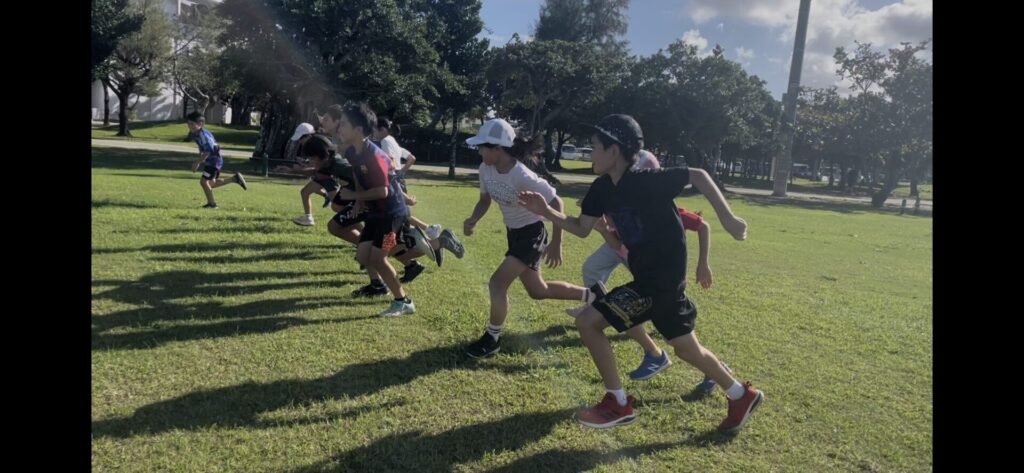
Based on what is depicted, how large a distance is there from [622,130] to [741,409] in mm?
1779

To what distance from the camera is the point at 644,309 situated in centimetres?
359

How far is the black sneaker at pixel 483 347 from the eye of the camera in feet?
16.0

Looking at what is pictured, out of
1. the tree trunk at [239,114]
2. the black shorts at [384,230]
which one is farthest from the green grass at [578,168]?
the black shorts at [384,230]

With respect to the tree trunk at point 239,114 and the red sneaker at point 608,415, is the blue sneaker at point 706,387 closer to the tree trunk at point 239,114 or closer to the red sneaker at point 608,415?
the red sneaker at point 608,415

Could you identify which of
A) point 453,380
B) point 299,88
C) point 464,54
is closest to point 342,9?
point 299,88

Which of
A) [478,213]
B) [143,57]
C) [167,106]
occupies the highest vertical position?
[143,57]

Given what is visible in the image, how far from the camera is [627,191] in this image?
143 inches

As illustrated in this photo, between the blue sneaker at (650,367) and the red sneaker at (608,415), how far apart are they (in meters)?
0.79

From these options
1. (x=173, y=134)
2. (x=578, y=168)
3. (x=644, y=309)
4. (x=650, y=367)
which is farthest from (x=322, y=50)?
(x=578, y=168)

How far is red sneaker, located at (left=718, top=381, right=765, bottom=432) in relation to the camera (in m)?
3.72

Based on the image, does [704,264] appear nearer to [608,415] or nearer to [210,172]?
[608,415]

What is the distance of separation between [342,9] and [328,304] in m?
20.7
